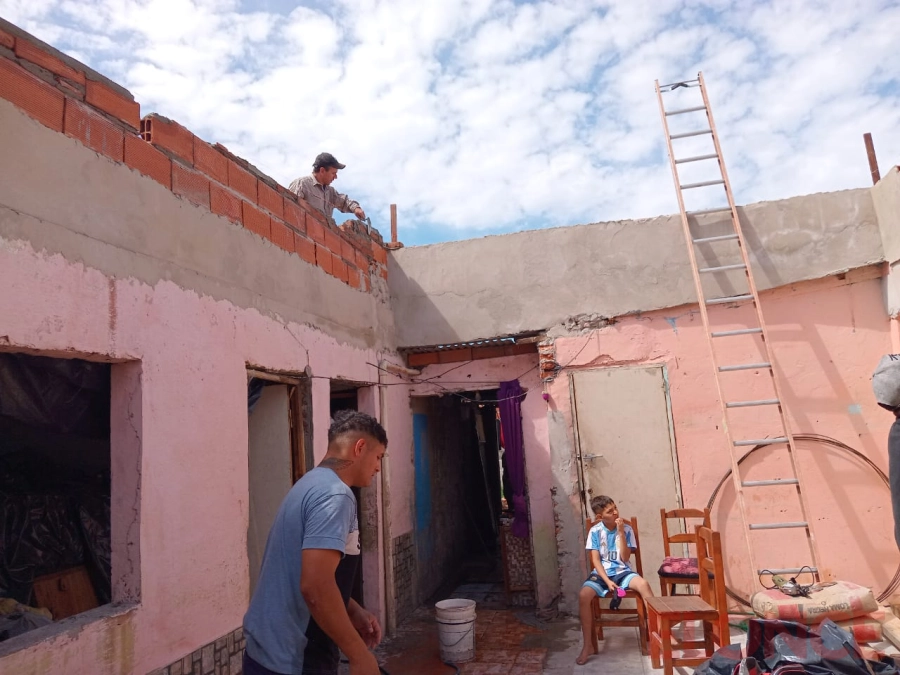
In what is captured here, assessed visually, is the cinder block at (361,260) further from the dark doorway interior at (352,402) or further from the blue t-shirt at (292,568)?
the blue t-shirt at (292,568)

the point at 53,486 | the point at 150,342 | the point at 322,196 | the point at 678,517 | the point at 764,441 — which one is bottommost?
the point at 678,517

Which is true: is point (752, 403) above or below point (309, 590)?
above

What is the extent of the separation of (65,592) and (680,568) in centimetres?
374

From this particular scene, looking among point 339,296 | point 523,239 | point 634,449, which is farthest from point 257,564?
point 523,239

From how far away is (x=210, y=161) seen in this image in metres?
3.43

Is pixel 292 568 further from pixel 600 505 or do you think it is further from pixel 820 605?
pixel 820 605

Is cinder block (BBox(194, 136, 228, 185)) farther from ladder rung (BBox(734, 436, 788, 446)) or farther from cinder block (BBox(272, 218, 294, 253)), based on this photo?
ladder rung (BBox(734, 436, 788, 446))

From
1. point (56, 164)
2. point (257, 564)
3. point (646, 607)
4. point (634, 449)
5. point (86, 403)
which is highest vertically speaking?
point (56, 164)

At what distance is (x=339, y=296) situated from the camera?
4.84 meters

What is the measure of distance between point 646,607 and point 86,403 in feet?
11.5

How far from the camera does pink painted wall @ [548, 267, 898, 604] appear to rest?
16.0ft

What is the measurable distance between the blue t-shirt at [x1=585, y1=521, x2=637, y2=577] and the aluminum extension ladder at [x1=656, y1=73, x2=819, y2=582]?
3.06 feet

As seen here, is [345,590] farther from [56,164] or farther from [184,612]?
[56,164]

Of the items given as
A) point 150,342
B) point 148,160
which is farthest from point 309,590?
point 148,160
